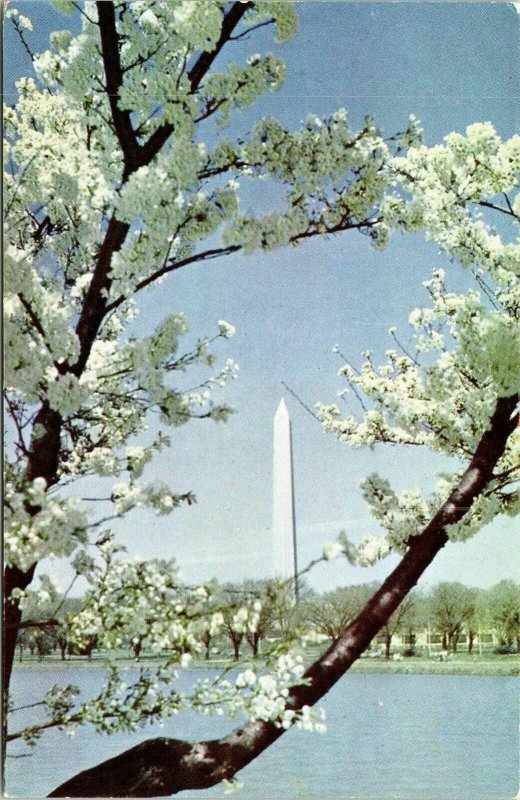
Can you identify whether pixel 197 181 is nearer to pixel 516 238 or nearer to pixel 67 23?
pixel 67 23

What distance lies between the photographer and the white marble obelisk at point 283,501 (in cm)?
292

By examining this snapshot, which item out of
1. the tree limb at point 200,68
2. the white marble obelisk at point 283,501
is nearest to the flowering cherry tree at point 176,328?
the tree limb at point 200,68

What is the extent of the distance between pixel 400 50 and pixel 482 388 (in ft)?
3.96

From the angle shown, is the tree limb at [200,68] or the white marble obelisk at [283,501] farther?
the white marble obelisk at [283,501]

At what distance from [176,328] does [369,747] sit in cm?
153

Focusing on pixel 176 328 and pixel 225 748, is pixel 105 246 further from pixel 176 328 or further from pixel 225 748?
pixel 225 748

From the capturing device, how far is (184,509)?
2883 mm

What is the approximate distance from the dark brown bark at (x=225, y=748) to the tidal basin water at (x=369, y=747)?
0.04 metres

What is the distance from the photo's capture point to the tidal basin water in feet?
9.51

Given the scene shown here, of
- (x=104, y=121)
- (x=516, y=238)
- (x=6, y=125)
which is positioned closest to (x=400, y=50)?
(x=516, y=238)

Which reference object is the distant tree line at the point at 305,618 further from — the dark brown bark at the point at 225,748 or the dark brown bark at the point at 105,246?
the dark brown bark at the point at 105,246

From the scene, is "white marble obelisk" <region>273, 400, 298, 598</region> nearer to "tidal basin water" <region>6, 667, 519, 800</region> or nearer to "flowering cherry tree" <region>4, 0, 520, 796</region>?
"flowering cherry tree" <region>4, 0, 520, 796</region>

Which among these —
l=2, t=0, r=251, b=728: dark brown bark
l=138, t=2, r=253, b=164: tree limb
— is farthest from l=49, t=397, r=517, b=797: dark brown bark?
l=138, t=2, r=253, b=164: tree limb

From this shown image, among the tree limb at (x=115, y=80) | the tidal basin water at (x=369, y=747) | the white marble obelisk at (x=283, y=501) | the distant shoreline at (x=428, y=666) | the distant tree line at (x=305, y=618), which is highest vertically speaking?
the tree limb at (x=115, y=80)
